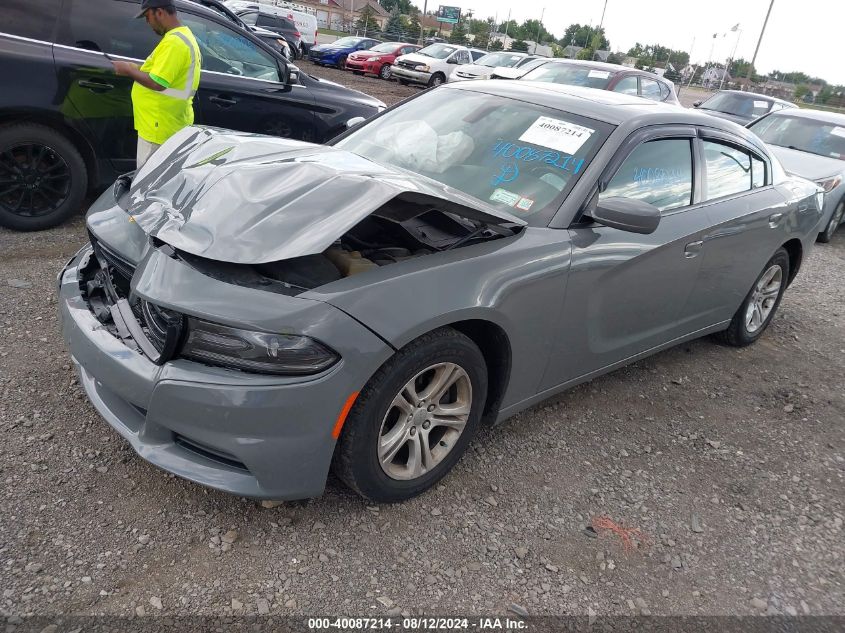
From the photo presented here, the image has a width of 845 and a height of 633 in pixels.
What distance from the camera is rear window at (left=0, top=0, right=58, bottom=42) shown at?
453 cm

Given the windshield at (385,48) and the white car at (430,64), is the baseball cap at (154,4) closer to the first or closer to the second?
the white car at (430,64)

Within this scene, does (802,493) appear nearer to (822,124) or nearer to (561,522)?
(561,522)

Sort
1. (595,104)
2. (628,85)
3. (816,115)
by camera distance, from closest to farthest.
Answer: (595,104)
(816,115)
(628,85)

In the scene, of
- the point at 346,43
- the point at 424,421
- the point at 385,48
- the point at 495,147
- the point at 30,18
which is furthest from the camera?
the point at 346,43

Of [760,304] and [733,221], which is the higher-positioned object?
[733,221]

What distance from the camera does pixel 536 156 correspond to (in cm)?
304

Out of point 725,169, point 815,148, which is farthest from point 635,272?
point 815,148

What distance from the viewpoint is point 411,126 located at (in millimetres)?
3484

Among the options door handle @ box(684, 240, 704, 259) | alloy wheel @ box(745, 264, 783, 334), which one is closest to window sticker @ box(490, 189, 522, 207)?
door handle @ box(684, 240, 704, 259)

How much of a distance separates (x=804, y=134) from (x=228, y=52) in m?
7.95

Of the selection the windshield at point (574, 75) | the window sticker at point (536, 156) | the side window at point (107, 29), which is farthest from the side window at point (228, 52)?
the windshield at point (574, 75)

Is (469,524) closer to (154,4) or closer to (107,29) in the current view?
(154,4)

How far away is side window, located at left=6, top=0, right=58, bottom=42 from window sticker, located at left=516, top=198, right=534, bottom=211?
394 centimetres

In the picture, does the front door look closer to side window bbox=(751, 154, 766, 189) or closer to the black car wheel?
side window bbox=(751, 154, 766, 189)
